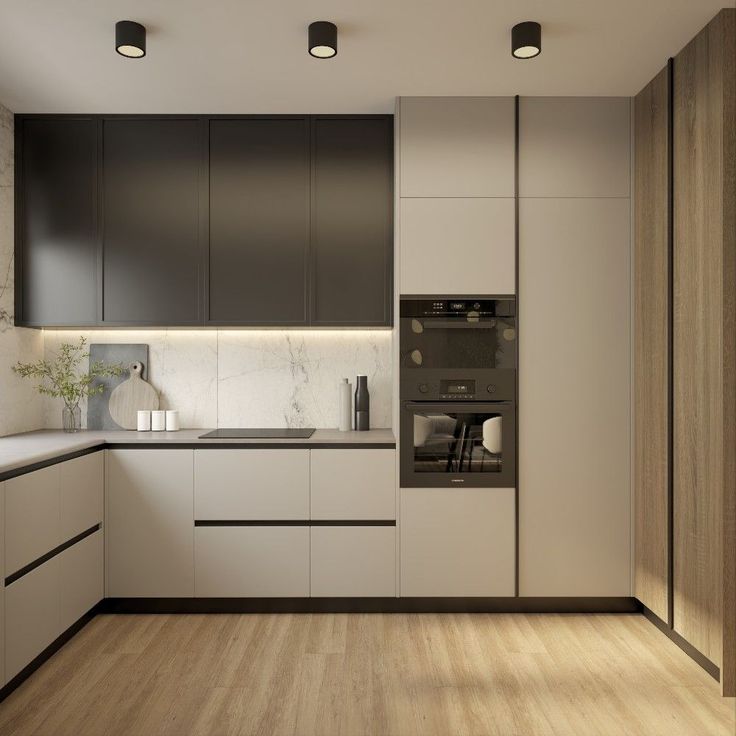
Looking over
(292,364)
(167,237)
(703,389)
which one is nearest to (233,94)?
(167,237)

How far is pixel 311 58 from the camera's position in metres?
2.79

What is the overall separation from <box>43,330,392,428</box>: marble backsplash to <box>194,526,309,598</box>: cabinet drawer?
770 millimetres

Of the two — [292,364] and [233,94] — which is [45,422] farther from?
[233,94]

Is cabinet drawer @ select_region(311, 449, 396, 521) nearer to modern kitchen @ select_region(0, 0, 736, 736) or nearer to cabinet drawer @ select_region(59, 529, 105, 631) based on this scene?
modern kitchen @ select_region(0, 0, 736, 736)

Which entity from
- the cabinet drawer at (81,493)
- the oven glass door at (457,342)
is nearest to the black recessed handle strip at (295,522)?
the cabinet drawer at (81,493)

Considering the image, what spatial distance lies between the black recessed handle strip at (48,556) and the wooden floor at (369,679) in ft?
1.42

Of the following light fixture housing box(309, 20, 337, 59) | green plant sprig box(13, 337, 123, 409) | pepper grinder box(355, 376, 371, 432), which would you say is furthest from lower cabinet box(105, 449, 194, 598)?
light fixture housing box(309, 20, 337, 59)

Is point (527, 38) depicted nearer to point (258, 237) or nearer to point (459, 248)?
point (459, 248)

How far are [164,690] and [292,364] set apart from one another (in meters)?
1.86

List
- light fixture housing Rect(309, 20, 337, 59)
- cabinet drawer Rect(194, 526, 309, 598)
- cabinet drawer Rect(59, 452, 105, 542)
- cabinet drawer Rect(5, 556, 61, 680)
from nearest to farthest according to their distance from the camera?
cabinet drawer Rect(5, 556, 61, 680) < light fixture housing Rect(309, 20, 337, 59) < cabinet drawer Rect(59, 452, 105, 542) < cabinet drawer Rect(194, 526, 309, 598)

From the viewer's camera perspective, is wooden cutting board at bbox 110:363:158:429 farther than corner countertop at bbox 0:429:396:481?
Yes

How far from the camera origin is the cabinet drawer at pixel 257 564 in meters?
3.15

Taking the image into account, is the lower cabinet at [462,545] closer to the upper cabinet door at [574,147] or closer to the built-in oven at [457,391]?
the built-in oven at [457,391]

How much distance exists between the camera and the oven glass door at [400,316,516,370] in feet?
10.4
